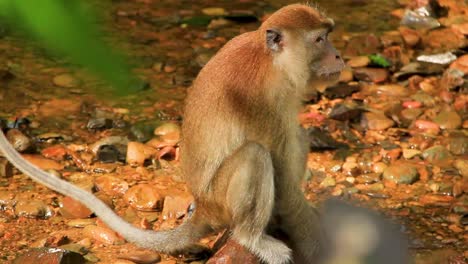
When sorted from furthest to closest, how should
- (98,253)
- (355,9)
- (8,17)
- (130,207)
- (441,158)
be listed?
(355,9)
(441,158)
(130,207)
(98,253)
(8,17)

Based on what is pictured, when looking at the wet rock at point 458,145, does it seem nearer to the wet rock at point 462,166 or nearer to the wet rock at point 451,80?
the wet rock at point 462,166

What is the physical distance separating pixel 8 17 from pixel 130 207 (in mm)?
5701

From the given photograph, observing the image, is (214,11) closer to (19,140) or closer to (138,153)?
(138,153)

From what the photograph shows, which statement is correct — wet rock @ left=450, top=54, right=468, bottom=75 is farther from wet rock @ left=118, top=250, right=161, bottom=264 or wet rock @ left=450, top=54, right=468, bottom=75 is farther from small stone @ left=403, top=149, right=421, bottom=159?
wet rock @ left=118, top=250, right=161, bottom=264

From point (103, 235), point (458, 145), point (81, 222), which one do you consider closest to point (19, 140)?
point (81, 222)

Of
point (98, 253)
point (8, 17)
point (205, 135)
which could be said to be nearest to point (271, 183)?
point (205, 135)

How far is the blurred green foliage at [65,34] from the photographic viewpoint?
0.98 meters

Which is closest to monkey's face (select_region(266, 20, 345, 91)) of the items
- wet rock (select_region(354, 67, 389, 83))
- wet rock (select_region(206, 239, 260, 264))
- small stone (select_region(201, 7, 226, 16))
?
wet rock (select_region(206, 239, 260, 264))

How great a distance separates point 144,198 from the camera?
6613 millimetres

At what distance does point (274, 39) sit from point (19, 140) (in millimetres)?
3290

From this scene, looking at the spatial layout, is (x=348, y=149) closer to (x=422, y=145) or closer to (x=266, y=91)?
(x=422, y=145)

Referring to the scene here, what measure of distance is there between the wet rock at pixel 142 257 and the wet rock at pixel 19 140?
6.61 feet

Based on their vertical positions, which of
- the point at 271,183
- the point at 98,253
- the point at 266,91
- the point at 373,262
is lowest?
the point at 98,253

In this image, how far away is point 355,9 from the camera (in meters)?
11.1
